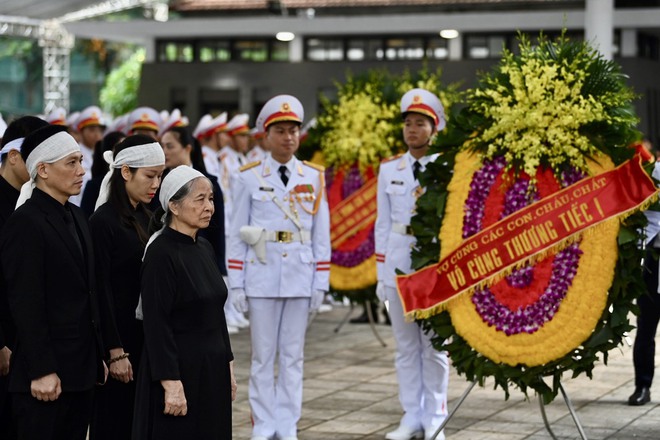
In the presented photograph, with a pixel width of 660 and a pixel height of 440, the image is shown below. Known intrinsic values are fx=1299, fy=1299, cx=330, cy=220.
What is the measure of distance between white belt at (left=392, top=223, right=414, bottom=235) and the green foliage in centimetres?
4159

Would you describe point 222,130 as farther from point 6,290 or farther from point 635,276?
point 6,290

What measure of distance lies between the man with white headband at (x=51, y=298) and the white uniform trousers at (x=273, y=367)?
7.58 ft

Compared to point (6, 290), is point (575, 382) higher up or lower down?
lower down

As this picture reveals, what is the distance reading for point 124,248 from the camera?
6.06 metres

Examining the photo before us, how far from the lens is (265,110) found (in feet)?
26.2

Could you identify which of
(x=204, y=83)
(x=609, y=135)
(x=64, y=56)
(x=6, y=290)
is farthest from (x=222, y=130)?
(x=64, y=56)

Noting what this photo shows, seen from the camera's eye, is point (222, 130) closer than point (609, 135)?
No

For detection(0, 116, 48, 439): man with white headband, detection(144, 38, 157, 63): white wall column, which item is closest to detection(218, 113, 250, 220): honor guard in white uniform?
detection(0, 116, 48, 439): man with white headband

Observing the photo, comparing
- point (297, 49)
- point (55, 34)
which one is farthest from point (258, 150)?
point (55, 34)

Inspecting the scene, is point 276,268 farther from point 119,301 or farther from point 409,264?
point 119,301

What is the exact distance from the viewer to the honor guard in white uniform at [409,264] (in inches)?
318

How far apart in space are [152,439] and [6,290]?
2.95 ft

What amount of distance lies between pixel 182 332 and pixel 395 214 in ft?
10.1

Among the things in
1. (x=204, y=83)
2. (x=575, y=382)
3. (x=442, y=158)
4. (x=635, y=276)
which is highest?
(x=204, y=83)
